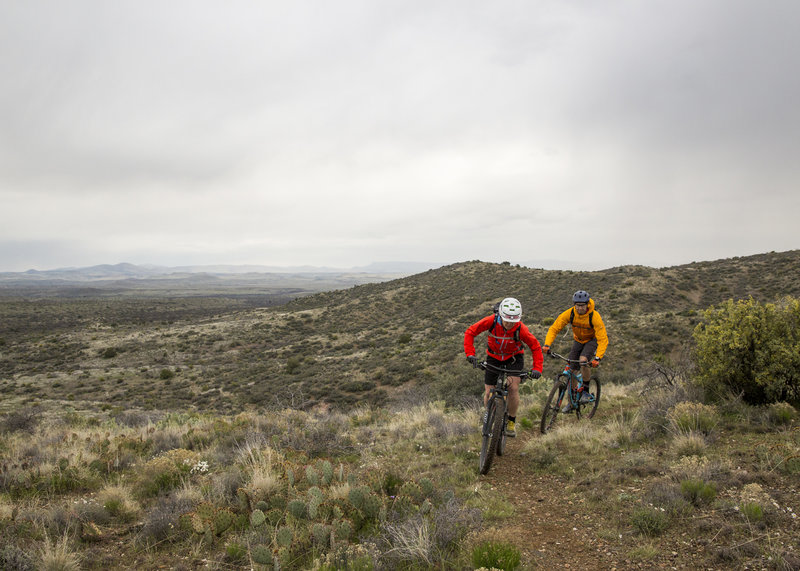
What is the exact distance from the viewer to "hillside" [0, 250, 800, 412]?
2069cm

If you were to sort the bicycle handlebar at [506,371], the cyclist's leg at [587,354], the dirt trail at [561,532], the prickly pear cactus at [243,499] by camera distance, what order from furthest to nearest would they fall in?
1. the cyclist's leg at [587,354]
2. the bicycle handlebar at [506,371]
3. the prickly pear cactus at [243,499]
4. the dirt trail at [561,532]

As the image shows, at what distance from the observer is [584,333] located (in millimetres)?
7074

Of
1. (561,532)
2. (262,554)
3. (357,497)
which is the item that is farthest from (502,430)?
(262,554)

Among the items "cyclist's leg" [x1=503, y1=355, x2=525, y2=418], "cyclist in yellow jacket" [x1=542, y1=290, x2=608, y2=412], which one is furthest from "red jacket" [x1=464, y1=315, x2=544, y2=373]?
"cyclist in yellow jacket" [x1=542, y1=290, x2=608, y2=412]

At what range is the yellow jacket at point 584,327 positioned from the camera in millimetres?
6668

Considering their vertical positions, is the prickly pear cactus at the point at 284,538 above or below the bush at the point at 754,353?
below

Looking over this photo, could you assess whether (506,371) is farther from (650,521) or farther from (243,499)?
(243,499)

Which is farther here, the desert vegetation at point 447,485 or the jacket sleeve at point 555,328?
the jacket sleeve at point 555,328

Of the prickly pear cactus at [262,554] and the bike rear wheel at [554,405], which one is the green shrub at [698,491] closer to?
the bike rear wheel at [554,405]

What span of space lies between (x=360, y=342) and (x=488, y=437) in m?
27.3

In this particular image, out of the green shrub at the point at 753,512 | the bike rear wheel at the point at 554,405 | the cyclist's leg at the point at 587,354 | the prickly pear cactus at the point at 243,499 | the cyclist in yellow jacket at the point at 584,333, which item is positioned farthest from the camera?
the bike rear wheel at the point at 554,405

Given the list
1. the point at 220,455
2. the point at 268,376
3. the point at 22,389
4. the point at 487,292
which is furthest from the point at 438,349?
the point at 22,389

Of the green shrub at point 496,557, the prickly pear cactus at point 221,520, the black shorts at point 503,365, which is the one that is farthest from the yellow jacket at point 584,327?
A: the prickly pear cactus at point 221,520

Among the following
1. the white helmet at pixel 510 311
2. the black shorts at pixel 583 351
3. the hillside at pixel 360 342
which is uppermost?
the white helmet at pixel 510 311
